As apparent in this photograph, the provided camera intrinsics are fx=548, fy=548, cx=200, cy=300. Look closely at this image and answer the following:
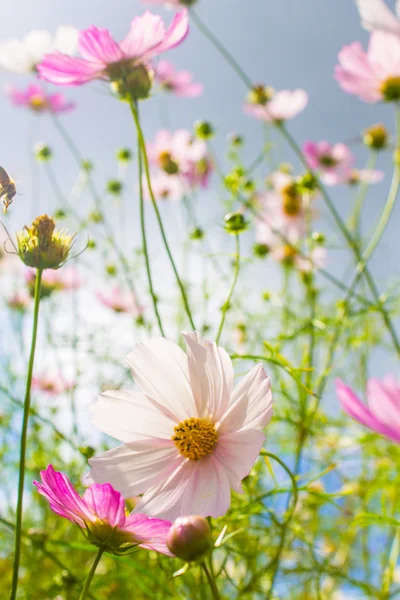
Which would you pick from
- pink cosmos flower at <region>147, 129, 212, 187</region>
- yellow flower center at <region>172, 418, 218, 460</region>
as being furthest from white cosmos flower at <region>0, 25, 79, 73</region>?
yellow flower center at <region>172, 418, 218, 460</region>

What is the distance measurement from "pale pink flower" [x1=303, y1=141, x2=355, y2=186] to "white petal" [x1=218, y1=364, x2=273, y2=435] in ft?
2.96

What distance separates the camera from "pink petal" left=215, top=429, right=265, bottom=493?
23 centimetres

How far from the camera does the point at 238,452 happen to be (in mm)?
253

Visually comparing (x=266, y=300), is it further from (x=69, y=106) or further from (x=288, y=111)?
(x=69, y=106)

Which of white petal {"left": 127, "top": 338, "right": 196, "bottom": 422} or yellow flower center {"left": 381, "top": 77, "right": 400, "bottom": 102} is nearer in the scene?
white petal {"left": 127, "top": 338, "right": 196, "bottom": 422}

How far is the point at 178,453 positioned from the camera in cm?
29

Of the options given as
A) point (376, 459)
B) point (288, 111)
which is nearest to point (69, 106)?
point (288, 111)

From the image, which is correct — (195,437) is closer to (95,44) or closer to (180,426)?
(180,426)

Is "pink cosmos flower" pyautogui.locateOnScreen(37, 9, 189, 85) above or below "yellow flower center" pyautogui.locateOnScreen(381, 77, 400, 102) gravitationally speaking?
below

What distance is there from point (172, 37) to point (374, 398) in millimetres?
260

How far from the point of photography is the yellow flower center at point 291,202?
110 cm

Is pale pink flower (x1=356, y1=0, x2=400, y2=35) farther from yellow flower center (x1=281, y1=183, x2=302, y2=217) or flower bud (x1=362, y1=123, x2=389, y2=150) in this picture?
yellow flower center (x1=281, y1=183, x2=302, y2=217)

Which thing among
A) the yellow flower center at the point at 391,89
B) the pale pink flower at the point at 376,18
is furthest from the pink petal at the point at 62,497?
the yellow flower center at the point at 391,89

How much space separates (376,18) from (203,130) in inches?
18.3
